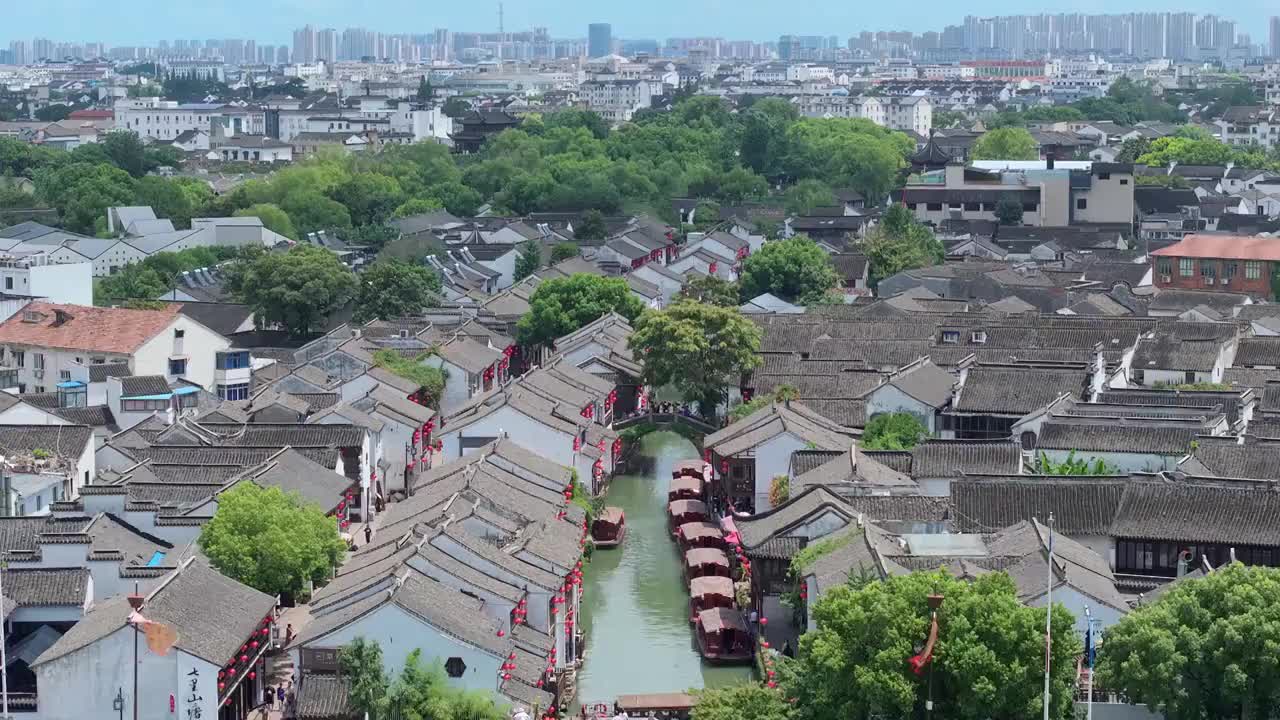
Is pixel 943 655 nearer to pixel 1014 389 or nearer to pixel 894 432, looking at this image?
pixel 894 432

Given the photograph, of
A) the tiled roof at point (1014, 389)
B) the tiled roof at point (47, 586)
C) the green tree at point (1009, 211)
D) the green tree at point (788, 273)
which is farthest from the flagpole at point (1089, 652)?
the green tree at point (1009, 211)

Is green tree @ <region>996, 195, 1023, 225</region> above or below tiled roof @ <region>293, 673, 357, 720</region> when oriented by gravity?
above

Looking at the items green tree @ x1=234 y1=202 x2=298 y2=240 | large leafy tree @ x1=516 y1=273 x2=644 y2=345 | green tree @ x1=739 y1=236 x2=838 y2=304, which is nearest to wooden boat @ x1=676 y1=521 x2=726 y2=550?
large leafy tree @ x1=516 y1=273 x2=644 y2=345

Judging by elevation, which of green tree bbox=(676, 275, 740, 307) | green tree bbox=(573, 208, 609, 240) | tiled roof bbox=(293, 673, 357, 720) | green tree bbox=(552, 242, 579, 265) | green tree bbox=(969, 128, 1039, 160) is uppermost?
green tree bbox=(969, 128, 1039, 160)

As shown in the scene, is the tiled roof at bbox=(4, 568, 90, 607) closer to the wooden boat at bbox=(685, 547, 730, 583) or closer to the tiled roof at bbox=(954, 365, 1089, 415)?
the wooden boat at bbox=(685, 547, 730, 583)

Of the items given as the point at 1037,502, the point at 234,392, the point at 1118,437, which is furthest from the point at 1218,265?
the point at 1037,502

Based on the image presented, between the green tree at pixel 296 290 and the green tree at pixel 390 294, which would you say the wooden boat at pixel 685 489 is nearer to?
the green tree at pixel 390 294

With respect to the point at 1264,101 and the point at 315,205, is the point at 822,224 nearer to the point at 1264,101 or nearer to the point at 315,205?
the point at 315,205
